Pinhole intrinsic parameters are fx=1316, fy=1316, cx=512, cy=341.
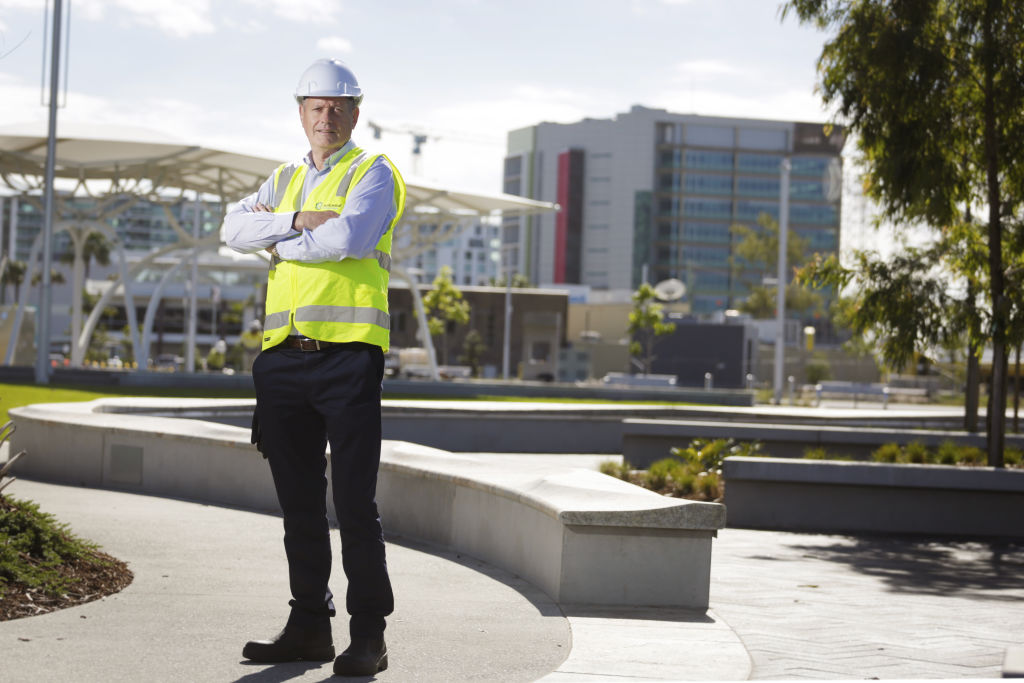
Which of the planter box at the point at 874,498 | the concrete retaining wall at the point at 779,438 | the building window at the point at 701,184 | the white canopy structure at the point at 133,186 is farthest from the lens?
the building window at the point at 701,184

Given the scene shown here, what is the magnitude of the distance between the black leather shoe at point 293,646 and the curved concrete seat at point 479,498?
5.00ft

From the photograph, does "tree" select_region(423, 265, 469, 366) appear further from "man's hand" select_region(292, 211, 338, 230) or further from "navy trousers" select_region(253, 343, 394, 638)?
"man's hand" select_region(292, 211, 338, 230)

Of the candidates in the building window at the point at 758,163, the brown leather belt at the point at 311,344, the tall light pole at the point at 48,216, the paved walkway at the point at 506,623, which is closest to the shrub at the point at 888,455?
the paved walkway at the point at 506,623

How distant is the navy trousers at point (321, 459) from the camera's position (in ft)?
14.6

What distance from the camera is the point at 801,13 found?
42.5 feet

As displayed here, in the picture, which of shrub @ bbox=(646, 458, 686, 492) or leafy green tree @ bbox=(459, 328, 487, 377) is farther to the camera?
leafy green tree @ bbox=(459, 328, 487, 377)

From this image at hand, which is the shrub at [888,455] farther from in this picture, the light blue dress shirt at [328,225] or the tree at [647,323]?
the tree at [647,323]

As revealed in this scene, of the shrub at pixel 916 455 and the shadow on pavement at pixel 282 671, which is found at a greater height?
the shrub at pixel 916 455

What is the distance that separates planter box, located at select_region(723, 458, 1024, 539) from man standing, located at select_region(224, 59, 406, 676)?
7.13 m

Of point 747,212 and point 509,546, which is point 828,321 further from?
point 509,546

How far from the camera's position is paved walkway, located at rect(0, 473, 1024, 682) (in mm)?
4629

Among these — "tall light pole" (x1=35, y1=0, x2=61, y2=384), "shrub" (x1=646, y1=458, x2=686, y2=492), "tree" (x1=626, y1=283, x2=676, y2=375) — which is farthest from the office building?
Answer: "shrub" (x1=646, y1=458, x2=686, y2=492)

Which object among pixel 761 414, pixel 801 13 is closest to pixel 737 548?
pixel 801 13

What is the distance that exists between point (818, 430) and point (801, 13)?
16.5 feet
